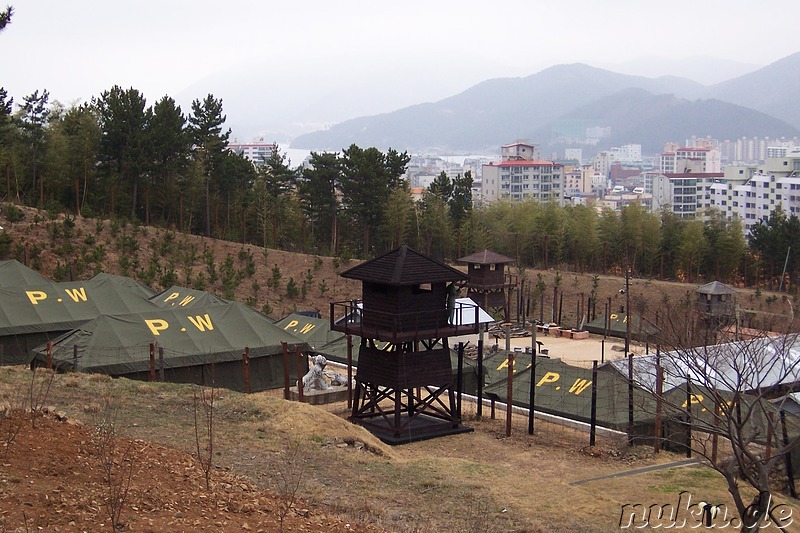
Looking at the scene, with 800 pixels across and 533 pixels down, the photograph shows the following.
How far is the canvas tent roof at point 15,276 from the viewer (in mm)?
27797

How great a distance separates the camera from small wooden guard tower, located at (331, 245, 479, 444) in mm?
19656

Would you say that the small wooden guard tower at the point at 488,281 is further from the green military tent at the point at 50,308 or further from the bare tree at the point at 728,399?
the bare tree at the point at 728,399

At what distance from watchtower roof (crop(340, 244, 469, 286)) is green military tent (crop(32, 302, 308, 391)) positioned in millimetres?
4452

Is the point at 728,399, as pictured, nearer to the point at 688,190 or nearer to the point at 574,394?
the point at 574,394

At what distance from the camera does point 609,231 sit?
59344 millimetres

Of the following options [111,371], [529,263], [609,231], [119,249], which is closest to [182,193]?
[119,249]

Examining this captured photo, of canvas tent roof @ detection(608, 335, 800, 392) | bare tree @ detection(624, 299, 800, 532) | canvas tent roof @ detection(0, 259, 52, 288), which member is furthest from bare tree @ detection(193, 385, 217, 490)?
canvas tent roof @ detection(0, 259, 52, 288)

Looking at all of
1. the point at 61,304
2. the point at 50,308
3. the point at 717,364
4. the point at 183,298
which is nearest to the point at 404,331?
the point at 717,364

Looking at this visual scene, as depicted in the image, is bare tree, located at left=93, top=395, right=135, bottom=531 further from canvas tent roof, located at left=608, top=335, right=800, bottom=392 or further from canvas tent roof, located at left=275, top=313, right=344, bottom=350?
canvas tent roof, located at left=275, top=313, right=344, bottom=350

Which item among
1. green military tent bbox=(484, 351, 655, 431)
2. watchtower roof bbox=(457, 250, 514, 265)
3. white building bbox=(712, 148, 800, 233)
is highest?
white building bbox=(712, 148, 800, 233)

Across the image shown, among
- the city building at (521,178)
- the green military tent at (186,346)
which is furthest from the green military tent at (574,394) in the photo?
the city building at (521,178)

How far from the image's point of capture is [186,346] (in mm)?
22734

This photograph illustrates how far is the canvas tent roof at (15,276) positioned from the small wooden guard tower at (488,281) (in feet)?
59.1

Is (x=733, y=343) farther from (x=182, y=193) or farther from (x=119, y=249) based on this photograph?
(x=182, y=193)
